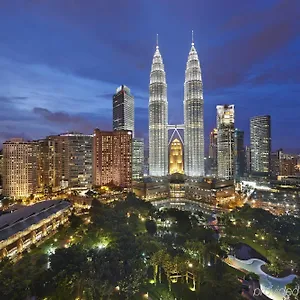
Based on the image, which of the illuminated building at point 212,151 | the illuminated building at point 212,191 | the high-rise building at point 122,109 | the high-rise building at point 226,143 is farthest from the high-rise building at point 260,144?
the high-rise building at point 122,109

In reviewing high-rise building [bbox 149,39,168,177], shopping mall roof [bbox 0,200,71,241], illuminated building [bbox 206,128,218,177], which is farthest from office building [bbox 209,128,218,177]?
shopping mall roof [bbox 0,200,71,241]

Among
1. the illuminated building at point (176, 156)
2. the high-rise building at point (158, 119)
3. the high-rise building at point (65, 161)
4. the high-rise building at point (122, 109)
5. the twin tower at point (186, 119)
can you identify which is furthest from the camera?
the high-rise building at point (122, 109)

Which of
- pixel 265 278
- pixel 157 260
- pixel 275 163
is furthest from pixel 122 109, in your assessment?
pixel 265 278

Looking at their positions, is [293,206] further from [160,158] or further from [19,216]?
[19,216]

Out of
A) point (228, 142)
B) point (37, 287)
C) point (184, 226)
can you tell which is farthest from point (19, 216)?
point (228, 142)

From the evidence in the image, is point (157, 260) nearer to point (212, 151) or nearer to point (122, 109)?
point (122, 109)

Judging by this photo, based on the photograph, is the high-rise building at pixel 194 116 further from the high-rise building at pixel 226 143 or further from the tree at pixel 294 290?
the tree at pixel 294 290

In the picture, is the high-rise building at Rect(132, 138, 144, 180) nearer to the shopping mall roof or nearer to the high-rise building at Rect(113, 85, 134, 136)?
the high-rise building at Rect(113, 85, 134, 136)
